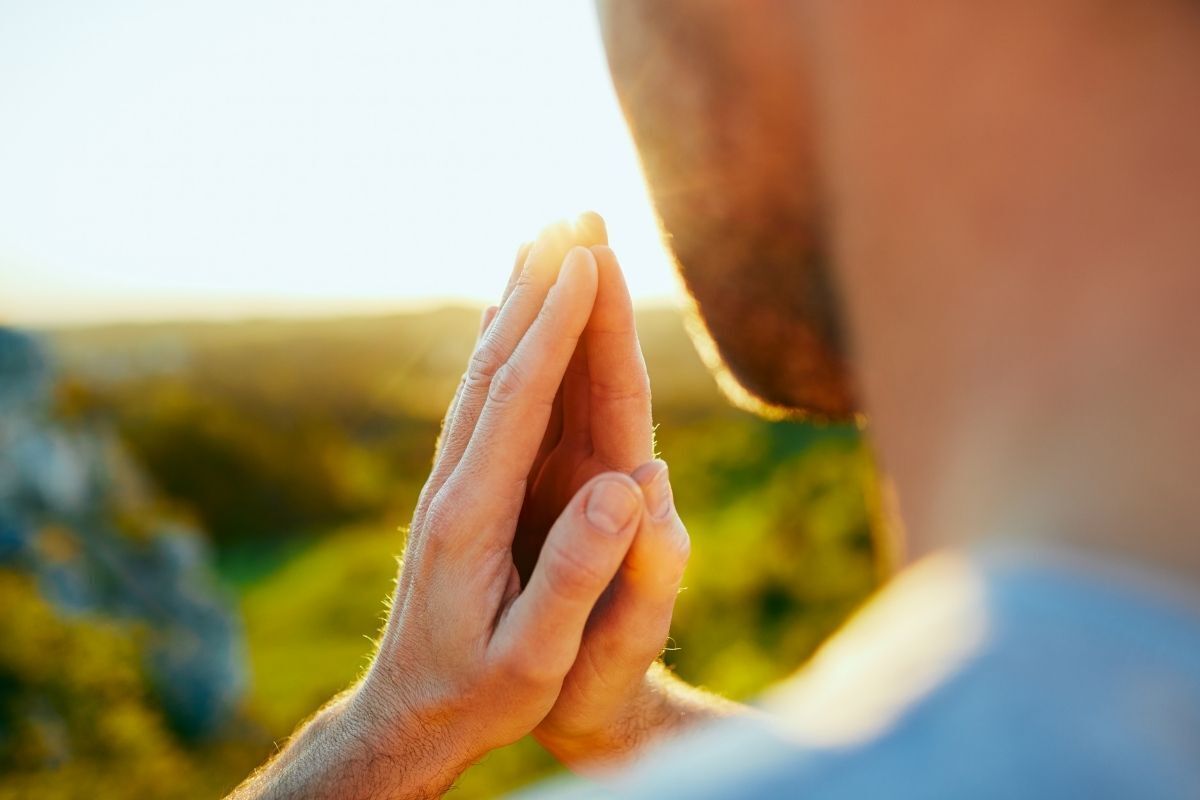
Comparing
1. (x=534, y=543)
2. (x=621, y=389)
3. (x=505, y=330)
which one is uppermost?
(x=505, y=330)

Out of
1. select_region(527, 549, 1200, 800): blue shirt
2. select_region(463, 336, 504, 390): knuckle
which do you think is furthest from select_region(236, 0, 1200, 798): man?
select_region(463, 336, 504, 390): knuckle

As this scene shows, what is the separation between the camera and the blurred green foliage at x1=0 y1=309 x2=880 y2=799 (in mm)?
7613

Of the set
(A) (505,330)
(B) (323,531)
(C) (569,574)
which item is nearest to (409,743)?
(C) (569,574)

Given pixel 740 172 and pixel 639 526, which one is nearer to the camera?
pixel 740 172

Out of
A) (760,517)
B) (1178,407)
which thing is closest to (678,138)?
(1178,407)

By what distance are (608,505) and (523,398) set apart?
0.29m

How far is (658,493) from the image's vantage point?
2107mm

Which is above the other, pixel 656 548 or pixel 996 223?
pixel 996 223

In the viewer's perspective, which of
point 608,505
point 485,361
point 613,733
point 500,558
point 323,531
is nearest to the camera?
point 608,505

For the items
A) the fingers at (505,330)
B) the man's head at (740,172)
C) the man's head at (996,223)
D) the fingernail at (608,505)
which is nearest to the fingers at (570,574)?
the fingernail at (608,505)

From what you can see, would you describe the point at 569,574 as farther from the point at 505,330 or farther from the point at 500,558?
the point at 505,330

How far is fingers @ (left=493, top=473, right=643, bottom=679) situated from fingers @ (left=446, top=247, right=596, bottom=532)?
16 centimetres

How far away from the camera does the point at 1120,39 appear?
908mm

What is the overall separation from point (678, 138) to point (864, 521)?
35.4 ft
